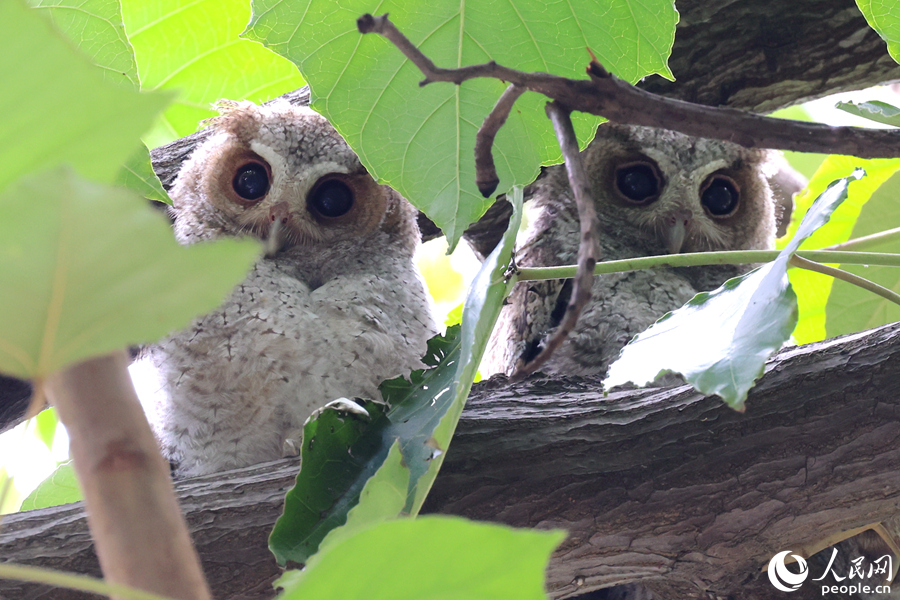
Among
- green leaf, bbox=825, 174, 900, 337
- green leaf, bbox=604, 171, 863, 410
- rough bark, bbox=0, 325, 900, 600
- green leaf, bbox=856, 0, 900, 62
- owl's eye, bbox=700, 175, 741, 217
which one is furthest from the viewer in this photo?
owl's eye, bbox=700, 175, 741, 217

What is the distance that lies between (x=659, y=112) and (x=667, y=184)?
155cm

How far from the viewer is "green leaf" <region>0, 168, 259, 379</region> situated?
28 centimetres

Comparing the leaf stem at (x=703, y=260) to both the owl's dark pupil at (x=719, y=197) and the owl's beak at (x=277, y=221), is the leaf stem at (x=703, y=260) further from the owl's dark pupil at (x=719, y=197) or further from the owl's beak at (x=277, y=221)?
the owl's dark pupil at (x=719, y=197)

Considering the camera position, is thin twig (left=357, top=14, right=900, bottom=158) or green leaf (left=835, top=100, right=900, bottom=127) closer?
thin twig (left=357, top=14, right=900, bottom=158)

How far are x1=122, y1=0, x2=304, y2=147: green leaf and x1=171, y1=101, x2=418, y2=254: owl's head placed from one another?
5.7 inches

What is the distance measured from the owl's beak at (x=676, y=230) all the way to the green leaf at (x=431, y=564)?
1.74 m

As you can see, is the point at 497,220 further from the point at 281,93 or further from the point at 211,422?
the point at 211,422

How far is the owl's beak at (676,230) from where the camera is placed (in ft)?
6.45

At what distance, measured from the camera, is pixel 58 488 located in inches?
54.1

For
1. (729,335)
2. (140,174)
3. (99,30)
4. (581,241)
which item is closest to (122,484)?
(581,241)

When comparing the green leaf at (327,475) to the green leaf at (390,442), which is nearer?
the green leaf at (390,442)

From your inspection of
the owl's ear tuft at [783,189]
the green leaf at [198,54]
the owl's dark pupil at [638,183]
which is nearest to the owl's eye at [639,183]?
the owl's dark pupil at [638,183]

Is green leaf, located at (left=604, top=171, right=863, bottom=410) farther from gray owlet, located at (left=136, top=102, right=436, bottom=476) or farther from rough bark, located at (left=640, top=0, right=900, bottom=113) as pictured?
rough bark, located at (left=640, top=0, right=900, bottom=113)

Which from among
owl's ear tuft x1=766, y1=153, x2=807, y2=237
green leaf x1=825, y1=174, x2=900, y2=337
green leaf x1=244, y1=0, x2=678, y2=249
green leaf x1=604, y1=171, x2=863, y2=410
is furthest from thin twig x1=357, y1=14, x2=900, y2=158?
owl's ear tuft x1=766, y1=153, x2=807, y2=237
